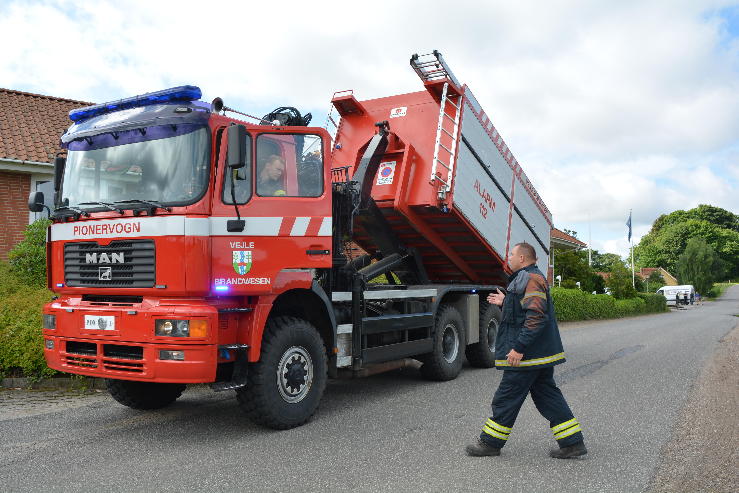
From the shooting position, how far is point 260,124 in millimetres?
5695

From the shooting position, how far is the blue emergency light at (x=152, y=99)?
543cm

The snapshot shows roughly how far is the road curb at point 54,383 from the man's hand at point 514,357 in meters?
4.92

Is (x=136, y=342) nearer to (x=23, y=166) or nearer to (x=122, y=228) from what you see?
(x=122, y=228)

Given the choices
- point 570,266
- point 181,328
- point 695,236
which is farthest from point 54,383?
point 695,236

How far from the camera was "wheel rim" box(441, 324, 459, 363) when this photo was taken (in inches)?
339

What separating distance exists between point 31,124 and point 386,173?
37.8 ft

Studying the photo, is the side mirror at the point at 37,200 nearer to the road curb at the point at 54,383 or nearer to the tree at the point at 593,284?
the road curb at the point at 54,383

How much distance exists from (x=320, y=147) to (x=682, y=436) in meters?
4.10

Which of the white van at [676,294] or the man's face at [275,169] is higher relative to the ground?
the man's face at [275,169]

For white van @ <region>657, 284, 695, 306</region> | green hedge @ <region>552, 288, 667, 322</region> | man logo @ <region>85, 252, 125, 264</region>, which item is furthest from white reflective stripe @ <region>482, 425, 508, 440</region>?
white van @ <region>657, 284, 695, 306</region>

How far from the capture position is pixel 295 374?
5770 mm

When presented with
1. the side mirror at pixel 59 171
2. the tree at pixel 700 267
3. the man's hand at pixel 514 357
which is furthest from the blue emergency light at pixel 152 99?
the tree at pixel 700 267

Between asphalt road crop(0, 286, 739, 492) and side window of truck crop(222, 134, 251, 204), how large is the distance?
202cm

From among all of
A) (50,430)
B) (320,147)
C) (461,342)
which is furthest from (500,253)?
(50,430)
